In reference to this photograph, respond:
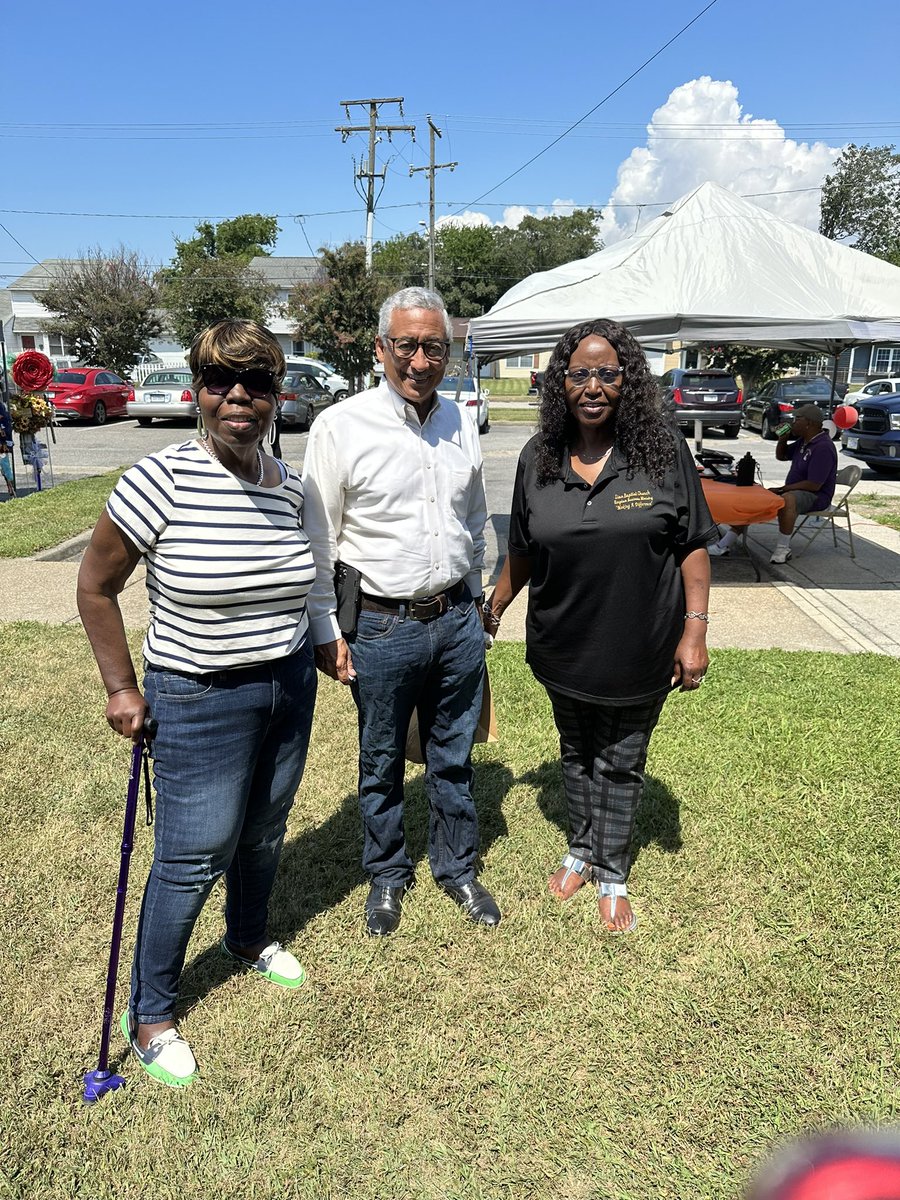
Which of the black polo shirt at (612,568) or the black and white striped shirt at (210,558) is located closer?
the black and white striped shirt at (210,558)

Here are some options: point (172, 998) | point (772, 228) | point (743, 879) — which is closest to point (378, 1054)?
point (172, 998)

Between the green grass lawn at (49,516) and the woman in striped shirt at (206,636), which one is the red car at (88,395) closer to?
the green grass lawn at (49,516)

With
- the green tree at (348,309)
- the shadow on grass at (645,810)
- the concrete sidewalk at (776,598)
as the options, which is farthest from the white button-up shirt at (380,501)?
the green tree at (348,309)

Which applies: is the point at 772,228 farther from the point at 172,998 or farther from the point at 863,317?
the point at 172,998

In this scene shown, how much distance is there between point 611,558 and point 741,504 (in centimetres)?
512

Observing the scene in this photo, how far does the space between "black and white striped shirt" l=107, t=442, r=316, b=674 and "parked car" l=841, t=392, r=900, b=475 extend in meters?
14.0

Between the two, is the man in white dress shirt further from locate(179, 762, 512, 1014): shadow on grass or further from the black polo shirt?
locate(179, 762, 512, 1014): shadow on grass

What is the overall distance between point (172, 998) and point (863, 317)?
7.36 meters

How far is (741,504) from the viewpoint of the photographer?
7.25 meters

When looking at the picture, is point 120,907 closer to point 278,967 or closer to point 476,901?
point 278,967

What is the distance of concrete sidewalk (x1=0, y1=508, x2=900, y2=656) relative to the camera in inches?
237

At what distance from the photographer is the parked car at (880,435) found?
45.1 feet

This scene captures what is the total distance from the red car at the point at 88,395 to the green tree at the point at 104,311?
911cm

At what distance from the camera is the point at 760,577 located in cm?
750
